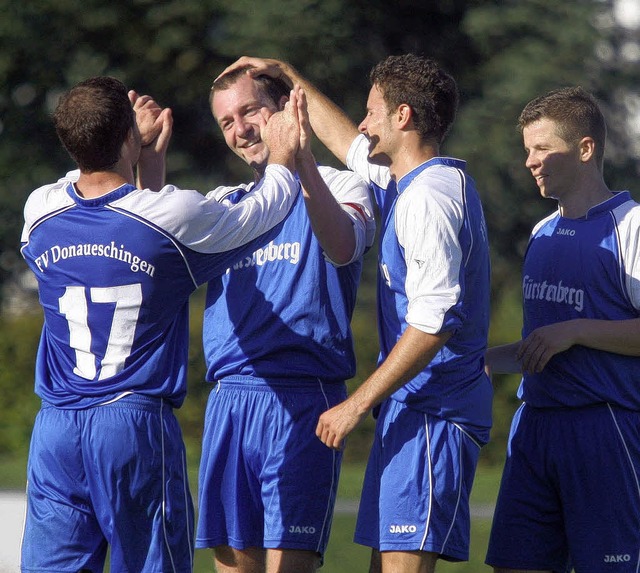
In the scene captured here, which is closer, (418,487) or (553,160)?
(418,487)

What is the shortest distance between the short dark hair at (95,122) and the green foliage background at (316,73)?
8.97m

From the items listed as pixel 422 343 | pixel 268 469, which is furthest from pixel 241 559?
pixel 422 343

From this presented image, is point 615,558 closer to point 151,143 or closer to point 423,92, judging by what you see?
point 423,92

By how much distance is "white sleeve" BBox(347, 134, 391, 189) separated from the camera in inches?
202

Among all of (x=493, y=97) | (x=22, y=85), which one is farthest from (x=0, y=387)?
(x=493, y=97)

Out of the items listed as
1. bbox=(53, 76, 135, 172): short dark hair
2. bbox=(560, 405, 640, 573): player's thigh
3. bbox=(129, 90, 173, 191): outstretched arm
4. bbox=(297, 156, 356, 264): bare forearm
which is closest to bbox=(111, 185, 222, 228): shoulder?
bbox=(53, 76, 135, 172): short dark hair

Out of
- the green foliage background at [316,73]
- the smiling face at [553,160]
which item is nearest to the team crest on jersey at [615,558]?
the smiling face at [553,160]

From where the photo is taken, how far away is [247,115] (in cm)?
520

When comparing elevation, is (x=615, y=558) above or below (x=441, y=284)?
below

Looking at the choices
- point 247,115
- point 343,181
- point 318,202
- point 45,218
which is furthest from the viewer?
point 247,115

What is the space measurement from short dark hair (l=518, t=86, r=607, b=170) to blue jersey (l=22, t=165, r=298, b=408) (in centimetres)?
132

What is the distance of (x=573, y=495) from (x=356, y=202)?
A: 4.96 ft

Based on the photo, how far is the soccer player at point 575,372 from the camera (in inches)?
183

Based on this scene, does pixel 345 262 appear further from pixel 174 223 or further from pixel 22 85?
pixel 22 85
